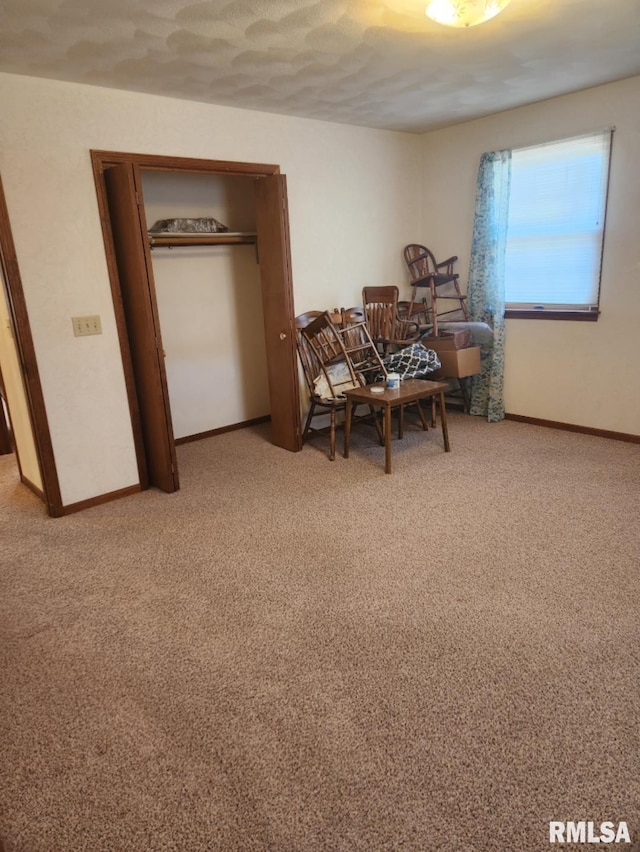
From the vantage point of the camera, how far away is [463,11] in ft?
7.27

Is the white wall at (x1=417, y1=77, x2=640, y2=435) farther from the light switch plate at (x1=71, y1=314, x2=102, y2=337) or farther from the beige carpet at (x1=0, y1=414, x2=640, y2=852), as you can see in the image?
the light switch plate at (x1=71, y1=314, x2=102, y2=337)

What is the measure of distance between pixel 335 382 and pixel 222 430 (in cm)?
127

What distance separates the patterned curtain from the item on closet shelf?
215 centimetres

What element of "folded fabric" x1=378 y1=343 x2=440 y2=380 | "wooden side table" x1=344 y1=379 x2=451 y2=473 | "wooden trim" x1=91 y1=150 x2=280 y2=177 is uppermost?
"wooden trim" x1=91 y1=150 x2=280 y2=177

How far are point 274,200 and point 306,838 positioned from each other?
3.56 metres

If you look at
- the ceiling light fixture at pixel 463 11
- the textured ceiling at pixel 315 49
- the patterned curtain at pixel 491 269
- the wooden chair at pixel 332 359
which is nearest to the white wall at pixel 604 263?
the patterned curtain at pixel 491 269

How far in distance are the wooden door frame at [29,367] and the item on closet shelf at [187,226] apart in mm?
1251

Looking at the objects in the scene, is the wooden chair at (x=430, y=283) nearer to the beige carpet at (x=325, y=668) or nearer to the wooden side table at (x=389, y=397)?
the wooden side table at (x=389, y=397)

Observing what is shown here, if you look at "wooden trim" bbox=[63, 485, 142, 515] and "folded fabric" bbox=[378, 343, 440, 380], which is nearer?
"wooden trim" bbox=[63, 485, 142, 515]

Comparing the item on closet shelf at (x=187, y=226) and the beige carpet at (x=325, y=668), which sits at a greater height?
the item on closet shelf at (x=187, y=226)

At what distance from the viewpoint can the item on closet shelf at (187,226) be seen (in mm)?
4105

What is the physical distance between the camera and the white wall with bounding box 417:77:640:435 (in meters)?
3.76

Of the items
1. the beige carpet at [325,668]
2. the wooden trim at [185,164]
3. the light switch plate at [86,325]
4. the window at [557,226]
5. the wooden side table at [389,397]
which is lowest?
the beige carpet at [325,668]

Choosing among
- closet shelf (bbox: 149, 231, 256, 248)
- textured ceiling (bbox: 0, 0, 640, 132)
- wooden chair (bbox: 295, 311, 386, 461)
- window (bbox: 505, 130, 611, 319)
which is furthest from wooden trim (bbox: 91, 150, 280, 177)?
window (bbox: 505, 130, 611, 319)
